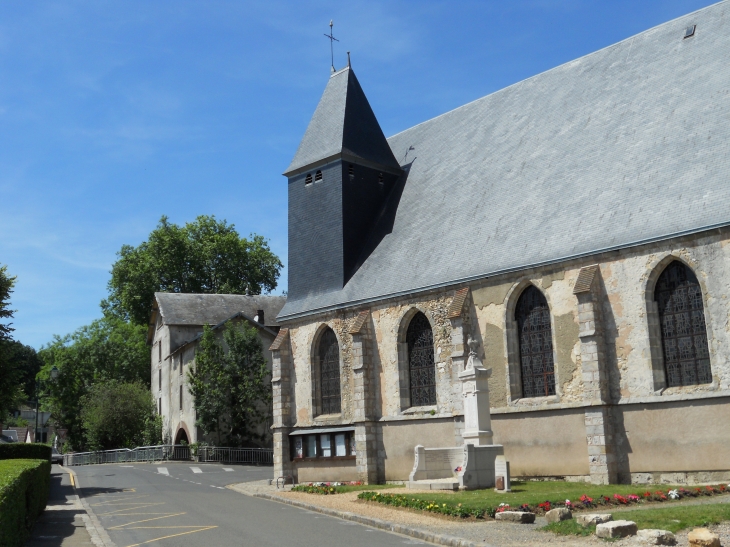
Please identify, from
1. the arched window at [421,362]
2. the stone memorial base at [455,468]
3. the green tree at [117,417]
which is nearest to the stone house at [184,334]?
the green tree at [117,417]

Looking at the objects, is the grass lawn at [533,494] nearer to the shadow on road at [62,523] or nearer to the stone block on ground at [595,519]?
the stone block on ground at [595,519]

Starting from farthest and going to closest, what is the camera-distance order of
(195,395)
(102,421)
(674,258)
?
1. (102,421)
2. (195,395)
3. (674,258)

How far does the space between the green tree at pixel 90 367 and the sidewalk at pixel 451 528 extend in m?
39.3

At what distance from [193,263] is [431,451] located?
38621 mm

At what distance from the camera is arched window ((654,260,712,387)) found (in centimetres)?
1611

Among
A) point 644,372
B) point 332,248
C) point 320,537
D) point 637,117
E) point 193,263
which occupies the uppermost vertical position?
point 193,263

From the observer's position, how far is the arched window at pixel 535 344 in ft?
60.8

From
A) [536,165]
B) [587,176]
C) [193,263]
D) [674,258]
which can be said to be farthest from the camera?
[193,263]

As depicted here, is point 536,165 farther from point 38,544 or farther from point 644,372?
point 38,544

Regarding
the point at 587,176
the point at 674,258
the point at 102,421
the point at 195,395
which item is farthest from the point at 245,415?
the point at 674,258

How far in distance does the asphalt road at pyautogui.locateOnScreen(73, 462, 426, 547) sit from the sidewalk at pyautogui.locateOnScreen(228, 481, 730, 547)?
10.0 inches

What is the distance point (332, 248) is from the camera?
2497 centimetres

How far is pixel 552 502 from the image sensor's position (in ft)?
42.4

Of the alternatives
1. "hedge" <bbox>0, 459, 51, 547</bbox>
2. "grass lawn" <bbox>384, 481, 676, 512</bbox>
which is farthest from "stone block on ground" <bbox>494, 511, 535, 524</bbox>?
"hedge" <bbox>0, 459, 51, 547</bbox>
